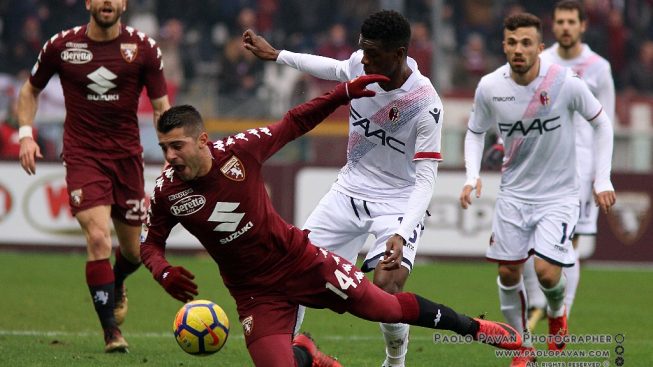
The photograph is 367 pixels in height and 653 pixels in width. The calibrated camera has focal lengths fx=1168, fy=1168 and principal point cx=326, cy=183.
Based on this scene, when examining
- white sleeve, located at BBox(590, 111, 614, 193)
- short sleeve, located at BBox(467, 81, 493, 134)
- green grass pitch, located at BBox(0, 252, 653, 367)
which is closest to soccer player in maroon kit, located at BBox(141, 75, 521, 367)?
green grass pitch, located at BBox(0, 252, 653, 367)

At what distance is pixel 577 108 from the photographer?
27.8ft

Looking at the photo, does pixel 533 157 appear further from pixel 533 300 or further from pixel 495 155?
pixel 533 300

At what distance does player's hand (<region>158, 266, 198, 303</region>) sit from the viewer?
6.16 metres

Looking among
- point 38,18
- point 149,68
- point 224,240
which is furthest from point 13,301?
point 38,18

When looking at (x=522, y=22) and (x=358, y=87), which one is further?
(x=522, y=22)

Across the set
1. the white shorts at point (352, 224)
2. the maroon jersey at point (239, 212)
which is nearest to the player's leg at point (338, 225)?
the white shorts at point (352, 224)

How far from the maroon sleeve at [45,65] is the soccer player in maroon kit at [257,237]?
2.63 metres

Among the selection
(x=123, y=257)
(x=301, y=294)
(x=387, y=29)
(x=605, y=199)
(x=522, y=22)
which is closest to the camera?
(x=301, y=294)

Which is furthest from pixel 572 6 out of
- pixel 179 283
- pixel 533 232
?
pixel 179 283

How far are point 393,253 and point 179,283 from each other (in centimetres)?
128

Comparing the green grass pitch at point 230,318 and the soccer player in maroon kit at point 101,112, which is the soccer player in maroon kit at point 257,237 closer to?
the green grass pitch at point 230,318

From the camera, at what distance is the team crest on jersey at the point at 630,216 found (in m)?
16.6

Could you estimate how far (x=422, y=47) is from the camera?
2125 cm

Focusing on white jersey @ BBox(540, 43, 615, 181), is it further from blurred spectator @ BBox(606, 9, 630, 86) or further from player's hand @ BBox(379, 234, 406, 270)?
blurred spectator @ BBox(606, 9, 630, 86)
